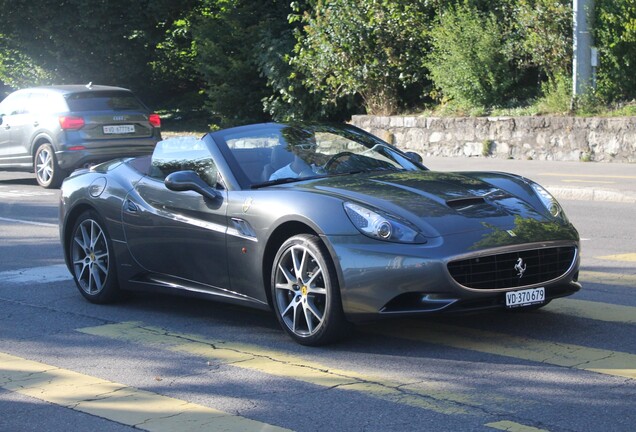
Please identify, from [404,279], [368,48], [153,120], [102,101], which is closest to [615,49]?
[368,48]

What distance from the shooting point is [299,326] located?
260 inches

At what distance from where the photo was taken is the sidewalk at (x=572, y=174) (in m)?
15.1

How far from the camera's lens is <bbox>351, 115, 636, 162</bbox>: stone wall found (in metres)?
19.1

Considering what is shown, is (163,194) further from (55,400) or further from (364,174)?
(55,400)

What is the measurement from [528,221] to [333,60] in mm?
18880

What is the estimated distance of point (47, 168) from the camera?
1947cm

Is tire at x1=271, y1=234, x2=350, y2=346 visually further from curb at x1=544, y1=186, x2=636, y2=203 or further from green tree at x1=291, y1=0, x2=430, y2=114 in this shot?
green tree at x1=291, y1=0, x2=430, y2=114

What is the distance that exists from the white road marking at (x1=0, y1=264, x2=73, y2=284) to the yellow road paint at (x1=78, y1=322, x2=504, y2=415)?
2.21 meters

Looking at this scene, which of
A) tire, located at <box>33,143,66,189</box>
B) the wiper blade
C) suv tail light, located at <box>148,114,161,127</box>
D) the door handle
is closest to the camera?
the wiper blade

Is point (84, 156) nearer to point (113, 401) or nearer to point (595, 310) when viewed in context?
point (595, 310)

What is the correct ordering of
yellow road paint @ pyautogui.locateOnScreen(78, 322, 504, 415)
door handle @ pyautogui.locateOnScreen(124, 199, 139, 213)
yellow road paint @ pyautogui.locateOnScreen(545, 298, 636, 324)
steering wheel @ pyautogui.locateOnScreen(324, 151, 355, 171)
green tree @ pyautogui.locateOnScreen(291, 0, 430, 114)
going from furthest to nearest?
green tree @ pyautogui.locateOnScreen(291, 0, 430, 114), door handle @ pyautogui.locateOnScreen(124, 199, 139, 213), steering wheel @ pyautogui.locateOnScreen(324, 151, 355, 171), yellow road paint @ pyautogui.locateOnScreen(545, 298, 636, 324), yellow road paint @ pyautogui.locateOnScreen(78, 322, 504, 415)

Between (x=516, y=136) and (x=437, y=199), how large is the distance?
48.2 feet

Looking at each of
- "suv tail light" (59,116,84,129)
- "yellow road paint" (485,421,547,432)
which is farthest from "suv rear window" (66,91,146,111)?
"yellow road paint" (485,421,547,432)

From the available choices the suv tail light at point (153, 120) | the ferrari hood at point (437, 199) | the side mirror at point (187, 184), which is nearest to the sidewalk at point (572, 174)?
the suv tail light at point (153, 120)
